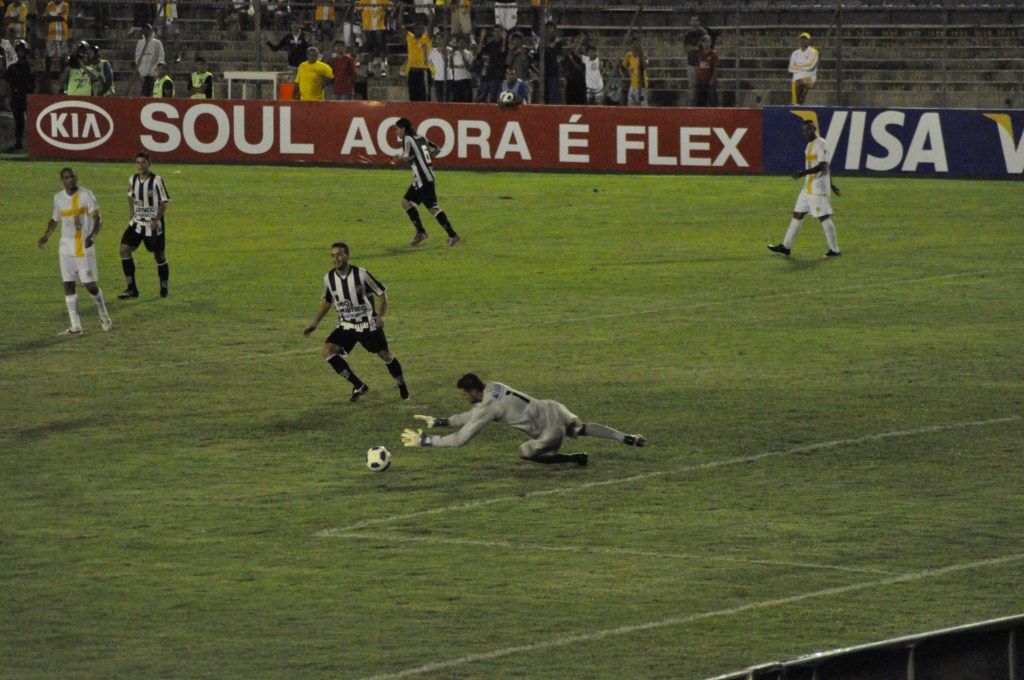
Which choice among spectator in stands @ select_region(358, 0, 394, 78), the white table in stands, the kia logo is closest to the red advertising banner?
the kia logo

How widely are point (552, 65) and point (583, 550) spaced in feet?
93.0

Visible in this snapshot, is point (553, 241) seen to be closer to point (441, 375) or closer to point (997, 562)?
point (441, 375)

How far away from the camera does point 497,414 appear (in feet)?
53.5

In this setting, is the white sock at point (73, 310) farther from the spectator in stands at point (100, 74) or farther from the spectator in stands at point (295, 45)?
the spectator in stands at point (100, 74)

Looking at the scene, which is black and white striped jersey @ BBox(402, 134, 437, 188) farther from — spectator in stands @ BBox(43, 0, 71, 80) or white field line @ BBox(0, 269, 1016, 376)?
spectator in stands @ BBox(43, 0, 71, 80)

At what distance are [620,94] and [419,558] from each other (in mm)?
29434

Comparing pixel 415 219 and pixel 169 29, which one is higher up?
pixel 169 29

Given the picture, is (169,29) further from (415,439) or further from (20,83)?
(415,439)

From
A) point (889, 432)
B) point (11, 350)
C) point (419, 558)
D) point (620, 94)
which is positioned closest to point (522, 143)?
point (620, 94)

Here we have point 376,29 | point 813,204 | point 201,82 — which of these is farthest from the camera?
point 376,29

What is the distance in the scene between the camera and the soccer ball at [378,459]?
55.9 feet

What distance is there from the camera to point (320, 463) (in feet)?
57.8

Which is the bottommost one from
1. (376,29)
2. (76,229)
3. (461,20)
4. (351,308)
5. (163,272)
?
(163,272)

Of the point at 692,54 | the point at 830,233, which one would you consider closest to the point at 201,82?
the point at 692,54
